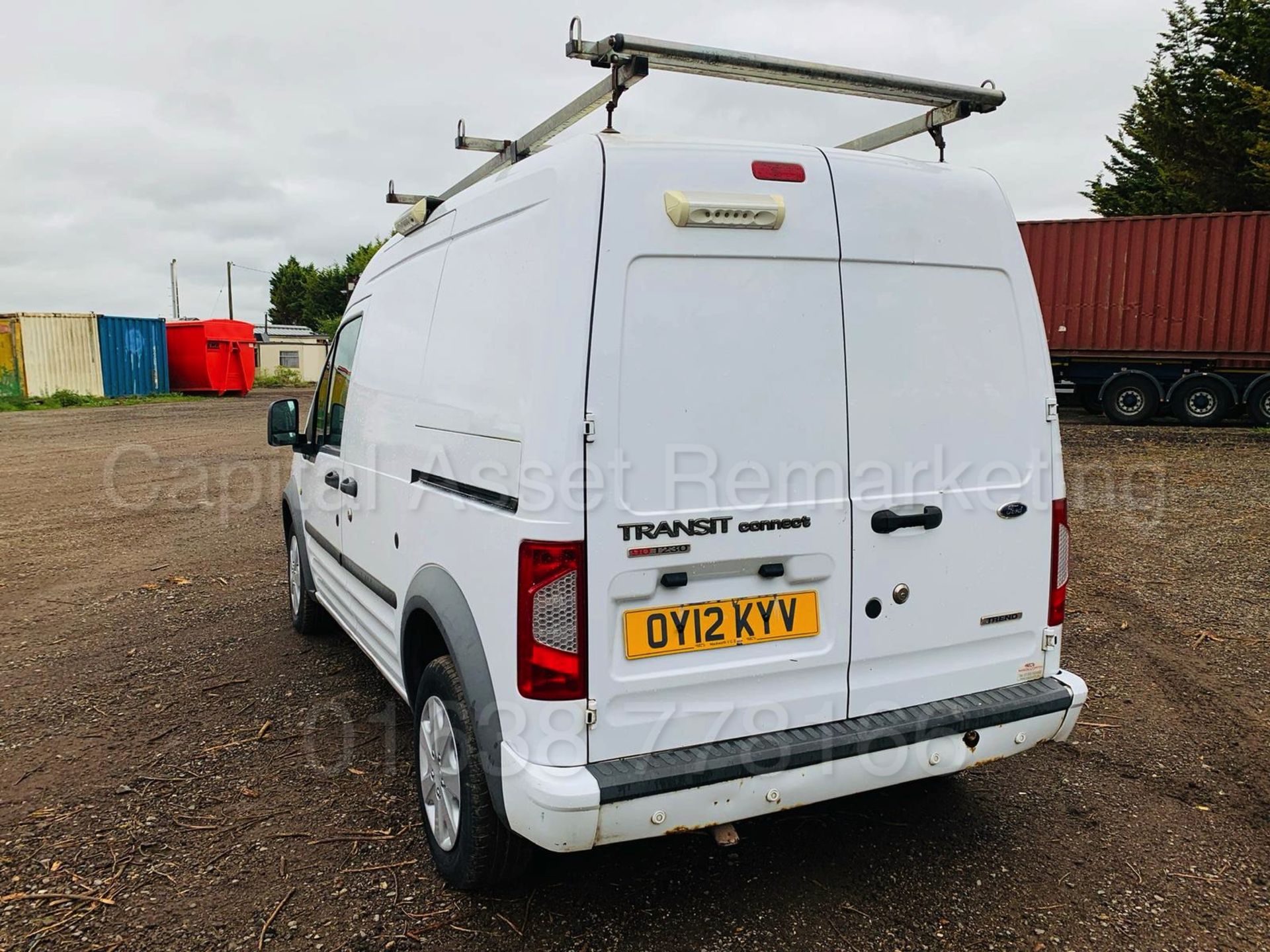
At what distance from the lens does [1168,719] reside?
4.28 meters

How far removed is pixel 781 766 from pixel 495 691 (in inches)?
32.2

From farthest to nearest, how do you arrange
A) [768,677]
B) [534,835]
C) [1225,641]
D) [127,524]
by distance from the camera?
[127,524]
[1225,641]
[768,677]
[534,835]

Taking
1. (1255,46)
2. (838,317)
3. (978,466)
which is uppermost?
(1255,46)

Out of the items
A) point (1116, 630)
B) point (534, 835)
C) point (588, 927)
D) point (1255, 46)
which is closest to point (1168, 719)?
point (1116, 630)

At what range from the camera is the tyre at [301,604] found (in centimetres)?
538

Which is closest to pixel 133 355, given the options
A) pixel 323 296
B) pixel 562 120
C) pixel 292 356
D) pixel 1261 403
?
pixel 292 356

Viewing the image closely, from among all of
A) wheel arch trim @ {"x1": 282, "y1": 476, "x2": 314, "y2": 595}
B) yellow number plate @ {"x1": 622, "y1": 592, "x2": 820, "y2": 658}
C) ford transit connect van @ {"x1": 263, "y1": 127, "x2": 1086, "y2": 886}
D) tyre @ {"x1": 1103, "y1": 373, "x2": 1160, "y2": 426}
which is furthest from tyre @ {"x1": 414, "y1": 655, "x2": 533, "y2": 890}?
tyre @ {"x1": 1103, "y1": 373, "x2": 1160, "y2": 426}

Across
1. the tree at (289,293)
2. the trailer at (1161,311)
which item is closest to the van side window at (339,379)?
the trailer at (1161,311)

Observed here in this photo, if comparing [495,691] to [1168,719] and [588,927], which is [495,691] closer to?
[588,927]

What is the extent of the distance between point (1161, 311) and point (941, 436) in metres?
15.8

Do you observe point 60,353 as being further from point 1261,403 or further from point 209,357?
point 1261,403

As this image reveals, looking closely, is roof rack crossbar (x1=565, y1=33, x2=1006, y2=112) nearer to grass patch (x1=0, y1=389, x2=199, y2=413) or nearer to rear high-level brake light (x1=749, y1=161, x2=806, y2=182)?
rear high-level brake light (x1=749, y1=161, x2=806, y2=182)

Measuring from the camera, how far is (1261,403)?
15.6 metres

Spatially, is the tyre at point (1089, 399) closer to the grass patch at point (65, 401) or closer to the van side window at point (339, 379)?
the van side window at point (339, 379)
